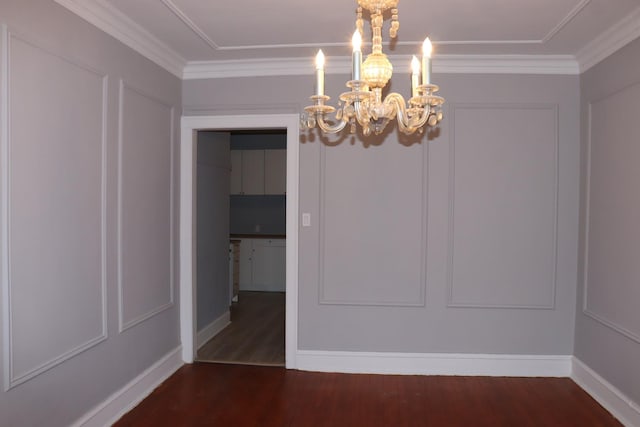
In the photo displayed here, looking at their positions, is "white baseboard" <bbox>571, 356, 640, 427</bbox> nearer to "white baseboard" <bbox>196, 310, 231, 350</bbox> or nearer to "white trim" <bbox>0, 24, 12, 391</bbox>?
"white baseboard" <bbox>196, 310, 231, 350</bbox>

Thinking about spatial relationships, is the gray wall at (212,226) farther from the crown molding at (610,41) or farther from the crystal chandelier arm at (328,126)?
the crown molding at (610,41)

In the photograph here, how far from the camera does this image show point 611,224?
10.6ft

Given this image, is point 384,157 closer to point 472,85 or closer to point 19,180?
point 472,85

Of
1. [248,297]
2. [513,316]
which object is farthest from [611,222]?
[248,297]

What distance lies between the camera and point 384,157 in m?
3.83

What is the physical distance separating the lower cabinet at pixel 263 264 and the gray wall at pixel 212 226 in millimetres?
1726

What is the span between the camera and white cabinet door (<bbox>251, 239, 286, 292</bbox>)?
7.02 meters

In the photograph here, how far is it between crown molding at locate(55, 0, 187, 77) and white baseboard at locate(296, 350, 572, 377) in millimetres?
2613

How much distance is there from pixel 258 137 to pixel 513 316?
4.91 metres

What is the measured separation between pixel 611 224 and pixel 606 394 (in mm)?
1200

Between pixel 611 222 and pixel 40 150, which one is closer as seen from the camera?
pixel 40 150

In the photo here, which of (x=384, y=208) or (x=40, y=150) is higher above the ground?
(x=40, y=150)

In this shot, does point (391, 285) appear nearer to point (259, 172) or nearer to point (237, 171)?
point (259, 172)

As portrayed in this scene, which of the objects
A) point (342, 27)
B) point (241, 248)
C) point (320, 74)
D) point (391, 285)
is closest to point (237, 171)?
point (241, 248)
